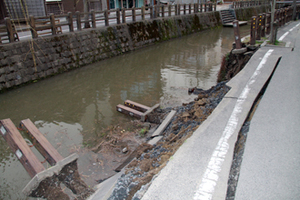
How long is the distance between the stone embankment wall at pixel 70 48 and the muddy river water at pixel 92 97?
1.41 ft

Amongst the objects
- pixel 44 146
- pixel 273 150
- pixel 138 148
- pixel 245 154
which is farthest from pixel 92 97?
pixel 273 150

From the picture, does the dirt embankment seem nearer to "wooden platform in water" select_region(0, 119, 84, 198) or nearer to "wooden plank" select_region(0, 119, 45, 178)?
"wooden platform in water" select_region(0, 119, 84, 198)

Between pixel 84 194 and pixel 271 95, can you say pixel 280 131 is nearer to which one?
pixel 271 95

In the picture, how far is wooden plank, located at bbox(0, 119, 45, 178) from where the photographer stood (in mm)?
3752

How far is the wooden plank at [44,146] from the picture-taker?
4.00 m

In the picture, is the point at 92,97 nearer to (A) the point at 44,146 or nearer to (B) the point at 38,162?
(A) the point at 44,146

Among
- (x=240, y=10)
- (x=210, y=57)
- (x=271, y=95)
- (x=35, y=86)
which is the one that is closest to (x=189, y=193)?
(x=271, y=95)

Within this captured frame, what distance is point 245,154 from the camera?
3555 millimetres

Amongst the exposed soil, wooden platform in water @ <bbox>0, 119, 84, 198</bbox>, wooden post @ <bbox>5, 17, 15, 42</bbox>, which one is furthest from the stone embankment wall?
wooden platform in water @ <bbox>0, 119, 84, 198</bbox>

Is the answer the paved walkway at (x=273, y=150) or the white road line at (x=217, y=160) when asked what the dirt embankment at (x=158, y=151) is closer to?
the white road line at (x=217, y=160)

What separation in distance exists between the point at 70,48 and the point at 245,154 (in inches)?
399

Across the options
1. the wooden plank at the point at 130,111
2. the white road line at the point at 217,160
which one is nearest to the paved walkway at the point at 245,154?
the white road line at the point at 217,160

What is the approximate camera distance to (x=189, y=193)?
113 inches

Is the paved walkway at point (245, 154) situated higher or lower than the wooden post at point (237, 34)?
lower
